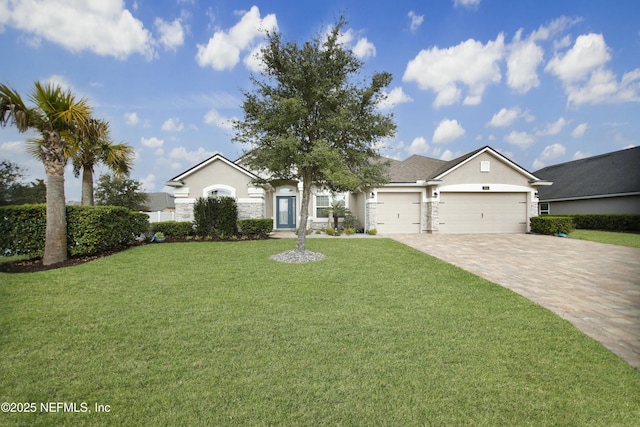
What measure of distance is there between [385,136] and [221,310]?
7.69 metres

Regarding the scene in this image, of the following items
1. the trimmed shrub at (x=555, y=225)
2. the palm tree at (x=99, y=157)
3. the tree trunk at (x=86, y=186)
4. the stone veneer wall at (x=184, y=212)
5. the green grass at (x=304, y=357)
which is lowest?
the green grass at (x=304, y=357)

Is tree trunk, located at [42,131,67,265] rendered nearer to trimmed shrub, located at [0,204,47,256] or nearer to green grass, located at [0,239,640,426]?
trimmed shrub, located at [0,204,47,256]

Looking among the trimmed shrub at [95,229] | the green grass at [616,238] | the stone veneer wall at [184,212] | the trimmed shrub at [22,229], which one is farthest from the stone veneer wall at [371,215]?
the trimmed shrub at [22,229]

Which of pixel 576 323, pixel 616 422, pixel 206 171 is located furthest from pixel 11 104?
pixel 576 323

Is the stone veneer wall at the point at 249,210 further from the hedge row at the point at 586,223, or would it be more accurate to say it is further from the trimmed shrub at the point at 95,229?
the hedge row at the point at 586,223

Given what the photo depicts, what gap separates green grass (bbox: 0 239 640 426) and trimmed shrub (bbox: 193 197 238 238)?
7978mm

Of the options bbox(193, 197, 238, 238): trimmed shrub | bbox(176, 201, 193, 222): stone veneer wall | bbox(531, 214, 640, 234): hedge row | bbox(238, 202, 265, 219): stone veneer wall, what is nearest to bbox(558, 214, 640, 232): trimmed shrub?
bbox(531, 214, 640, 234): hedge row

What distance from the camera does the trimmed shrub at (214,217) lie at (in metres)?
14.0

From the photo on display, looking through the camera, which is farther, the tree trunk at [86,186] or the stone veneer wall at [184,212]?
the stone veneer wall at [184,212]

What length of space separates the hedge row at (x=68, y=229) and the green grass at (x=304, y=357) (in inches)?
126

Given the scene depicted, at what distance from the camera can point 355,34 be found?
958cm

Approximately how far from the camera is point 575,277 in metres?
6.90

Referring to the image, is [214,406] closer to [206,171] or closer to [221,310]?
[221,310]

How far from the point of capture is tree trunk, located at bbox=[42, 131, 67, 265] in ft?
27.2
